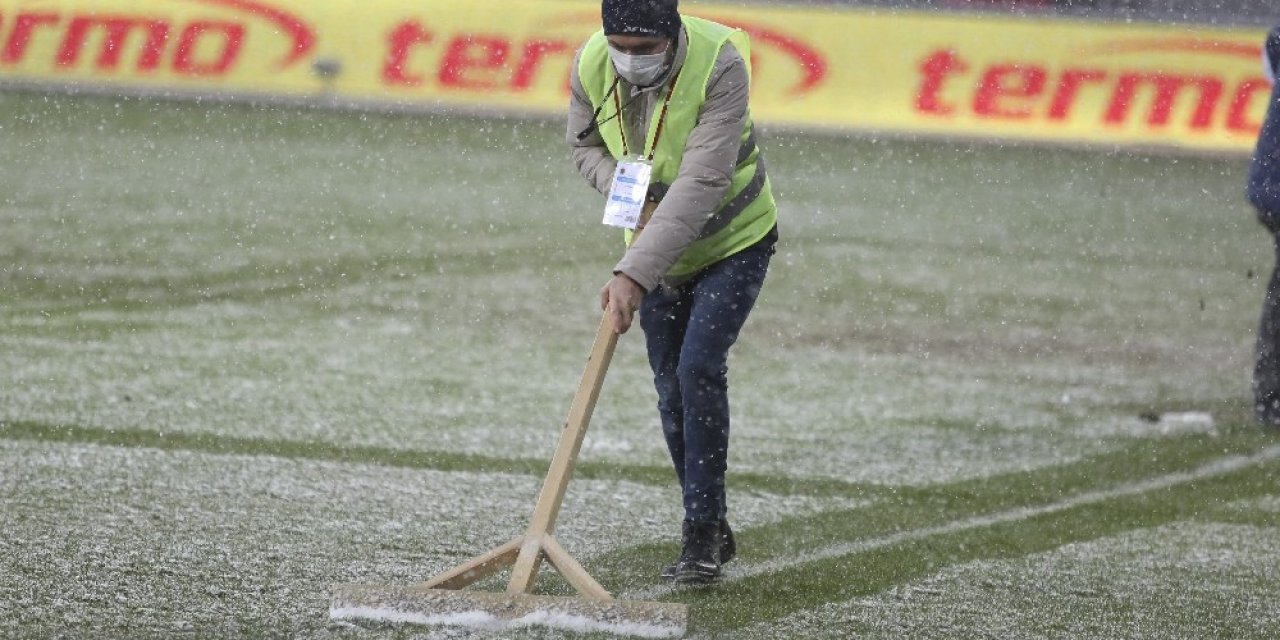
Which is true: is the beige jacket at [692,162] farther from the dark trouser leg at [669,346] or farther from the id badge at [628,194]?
the dark trouser leg at [669,346]

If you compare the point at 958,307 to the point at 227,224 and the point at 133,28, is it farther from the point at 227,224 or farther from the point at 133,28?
the point at 133,28

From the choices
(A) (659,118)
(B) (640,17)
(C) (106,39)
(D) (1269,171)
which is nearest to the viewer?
(B) (640,17)

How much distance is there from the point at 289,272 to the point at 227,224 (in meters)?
1.44

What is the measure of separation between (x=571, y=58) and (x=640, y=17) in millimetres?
11003

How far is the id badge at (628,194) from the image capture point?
444 cm

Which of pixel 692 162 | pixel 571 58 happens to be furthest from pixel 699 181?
pixel 571 58

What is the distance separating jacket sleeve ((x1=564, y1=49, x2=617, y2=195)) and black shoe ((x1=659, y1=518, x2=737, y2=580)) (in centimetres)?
86

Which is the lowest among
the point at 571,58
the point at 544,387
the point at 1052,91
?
the point at 1052,91

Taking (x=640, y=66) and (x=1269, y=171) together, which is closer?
(x=640, y=66)

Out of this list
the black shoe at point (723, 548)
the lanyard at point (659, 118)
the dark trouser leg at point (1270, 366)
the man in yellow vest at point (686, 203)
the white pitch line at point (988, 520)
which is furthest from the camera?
the dark trouser leg at point (1270, 366)

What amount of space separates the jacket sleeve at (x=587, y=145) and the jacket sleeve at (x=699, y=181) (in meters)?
0.22

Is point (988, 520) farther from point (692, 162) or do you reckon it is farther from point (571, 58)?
point (571, 58)

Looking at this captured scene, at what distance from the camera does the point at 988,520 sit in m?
5.75

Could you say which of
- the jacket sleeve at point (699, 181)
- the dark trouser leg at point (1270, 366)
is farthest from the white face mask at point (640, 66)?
the dark trouser leg at point (1270, 366)
